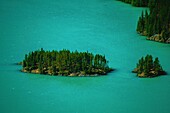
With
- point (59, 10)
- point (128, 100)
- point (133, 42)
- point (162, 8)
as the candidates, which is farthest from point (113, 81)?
point (59, 10)

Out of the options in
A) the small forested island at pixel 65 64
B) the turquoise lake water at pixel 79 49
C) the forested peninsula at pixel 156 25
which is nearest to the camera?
the turquoise lake water at pixel 79 49

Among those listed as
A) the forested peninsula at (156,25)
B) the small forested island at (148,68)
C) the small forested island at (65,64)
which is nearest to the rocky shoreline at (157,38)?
the forested peninsula at (156,25)

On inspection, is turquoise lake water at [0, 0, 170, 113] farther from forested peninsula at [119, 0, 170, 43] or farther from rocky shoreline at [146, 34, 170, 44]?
forested peninsula at [119, 0, 170, 43]

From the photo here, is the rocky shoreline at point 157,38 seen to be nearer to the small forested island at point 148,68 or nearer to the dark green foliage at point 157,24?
the dark green foliage at point 157,24

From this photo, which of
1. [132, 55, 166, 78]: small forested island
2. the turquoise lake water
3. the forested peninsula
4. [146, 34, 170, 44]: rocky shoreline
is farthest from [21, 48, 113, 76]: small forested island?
the forested peninsula

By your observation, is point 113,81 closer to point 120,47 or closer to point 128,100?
point 128,100

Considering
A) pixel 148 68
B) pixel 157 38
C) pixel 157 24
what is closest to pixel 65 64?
pixel 148 68

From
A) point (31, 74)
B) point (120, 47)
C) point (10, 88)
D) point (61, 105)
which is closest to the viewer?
point (61, 105)
